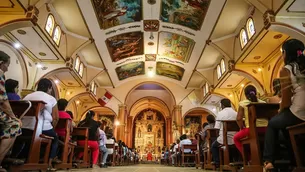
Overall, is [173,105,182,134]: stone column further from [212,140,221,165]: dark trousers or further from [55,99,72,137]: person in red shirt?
[55,99,72,137]: person in red shirt

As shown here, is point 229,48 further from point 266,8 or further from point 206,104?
point 206,104

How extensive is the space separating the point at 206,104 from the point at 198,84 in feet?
5.88

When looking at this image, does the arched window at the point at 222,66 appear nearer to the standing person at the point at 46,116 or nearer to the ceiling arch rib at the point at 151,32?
the ceiling arch rib at the point at 151,32

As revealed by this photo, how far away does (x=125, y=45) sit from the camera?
46.9 ft

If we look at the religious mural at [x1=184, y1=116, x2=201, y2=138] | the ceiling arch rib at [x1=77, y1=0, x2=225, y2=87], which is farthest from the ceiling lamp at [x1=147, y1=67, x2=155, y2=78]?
the religious mural at [x1=184, y1=116, x2=201, y2=138]

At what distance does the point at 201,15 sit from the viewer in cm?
1061

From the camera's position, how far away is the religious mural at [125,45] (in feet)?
43.7

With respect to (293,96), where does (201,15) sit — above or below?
above

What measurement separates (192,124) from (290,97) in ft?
66.0

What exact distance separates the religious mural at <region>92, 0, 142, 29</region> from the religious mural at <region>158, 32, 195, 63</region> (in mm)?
2402

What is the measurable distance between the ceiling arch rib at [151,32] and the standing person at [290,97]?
7391mm

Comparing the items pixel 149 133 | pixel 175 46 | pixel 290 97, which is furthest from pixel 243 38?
pixel 149 133

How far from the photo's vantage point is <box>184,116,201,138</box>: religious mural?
71.7 feet

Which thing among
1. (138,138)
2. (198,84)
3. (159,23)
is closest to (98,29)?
(159,23)
